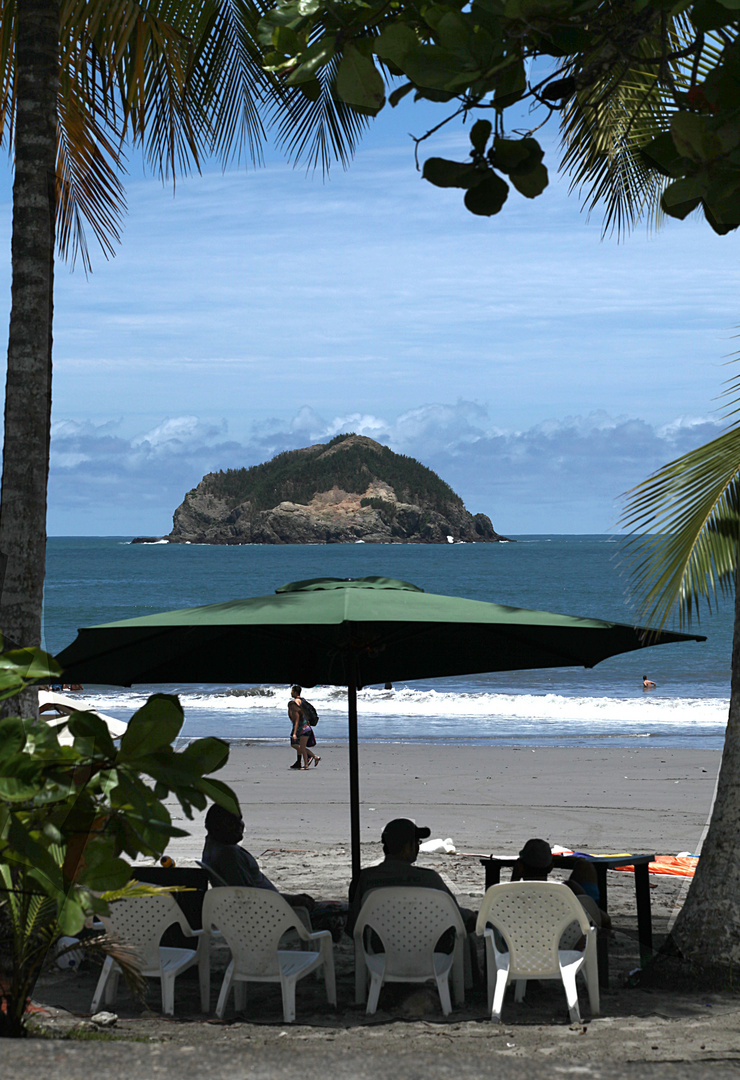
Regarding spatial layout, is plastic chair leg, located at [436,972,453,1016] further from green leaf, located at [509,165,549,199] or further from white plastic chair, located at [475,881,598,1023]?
green leaf, located at [509,165,549,199]

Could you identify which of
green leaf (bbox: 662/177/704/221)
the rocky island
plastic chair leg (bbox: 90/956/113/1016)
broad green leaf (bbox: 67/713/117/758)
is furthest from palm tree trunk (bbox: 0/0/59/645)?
the rocky island

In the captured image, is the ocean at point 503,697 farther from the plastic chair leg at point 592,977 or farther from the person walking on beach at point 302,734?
the person walking on beach at point 302,734

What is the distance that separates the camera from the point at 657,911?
7117mm

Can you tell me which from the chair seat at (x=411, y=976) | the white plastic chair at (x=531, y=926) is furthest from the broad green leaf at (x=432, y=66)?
the chair seat at (x=411, y=976)

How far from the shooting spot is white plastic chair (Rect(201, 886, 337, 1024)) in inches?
191

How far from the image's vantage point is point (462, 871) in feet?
28.0

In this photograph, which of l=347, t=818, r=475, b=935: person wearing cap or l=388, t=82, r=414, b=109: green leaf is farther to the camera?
l=347, t=818, r=475, b=935: person wearing cap

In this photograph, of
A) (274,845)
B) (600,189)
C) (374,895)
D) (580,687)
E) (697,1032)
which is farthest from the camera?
(580,687)

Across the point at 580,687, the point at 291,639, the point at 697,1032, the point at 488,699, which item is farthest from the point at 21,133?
the point at 580,687

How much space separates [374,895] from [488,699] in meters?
24.7

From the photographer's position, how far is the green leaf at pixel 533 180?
235cm

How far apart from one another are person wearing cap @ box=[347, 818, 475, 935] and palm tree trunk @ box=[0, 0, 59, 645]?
225cm

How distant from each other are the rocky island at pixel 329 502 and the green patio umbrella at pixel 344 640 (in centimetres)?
13647

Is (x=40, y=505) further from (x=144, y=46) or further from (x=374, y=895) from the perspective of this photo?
(x=144, y=46)
